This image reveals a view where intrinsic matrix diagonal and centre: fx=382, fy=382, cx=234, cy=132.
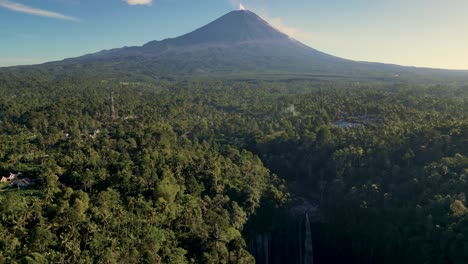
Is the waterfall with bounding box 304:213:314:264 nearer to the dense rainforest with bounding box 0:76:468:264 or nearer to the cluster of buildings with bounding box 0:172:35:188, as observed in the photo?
the dense rainforest with bounding box 0:76:468:264

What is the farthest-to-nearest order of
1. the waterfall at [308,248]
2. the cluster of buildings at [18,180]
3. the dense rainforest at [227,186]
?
1. the waterfall at [308,248]
2. the cluster of buildings at [18,180]
3. the dense rainforest at [227,186]

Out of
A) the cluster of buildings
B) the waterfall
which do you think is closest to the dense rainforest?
the cluster of buildings

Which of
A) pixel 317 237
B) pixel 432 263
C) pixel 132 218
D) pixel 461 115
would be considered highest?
pixel 461 115

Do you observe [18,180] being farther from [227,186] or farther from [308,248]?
[308,248]

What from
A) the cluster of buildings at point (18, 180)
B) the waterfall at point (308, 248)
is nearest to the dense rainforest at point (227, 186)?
the cluster of buildings at point (18, 180)

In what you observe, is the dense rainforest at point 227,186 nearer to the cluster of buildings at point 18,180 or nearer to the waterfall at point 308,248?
the cluster of buildings at point 18,180

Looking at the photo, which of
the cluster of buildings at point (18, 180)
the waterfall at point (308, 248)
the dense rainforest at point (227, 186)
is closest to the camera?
the dense rainforest at point (227, 186)

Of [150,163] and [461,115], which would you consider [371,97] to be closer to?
[461,115]

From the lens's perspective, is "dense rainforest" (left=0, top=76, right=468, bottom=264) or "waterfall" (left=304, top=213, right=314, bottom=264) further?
"waterfall" (left=304, top=213, right=314, bottom=264)

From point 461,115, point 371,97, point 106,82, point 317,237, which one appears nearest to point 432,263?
point 317,237
